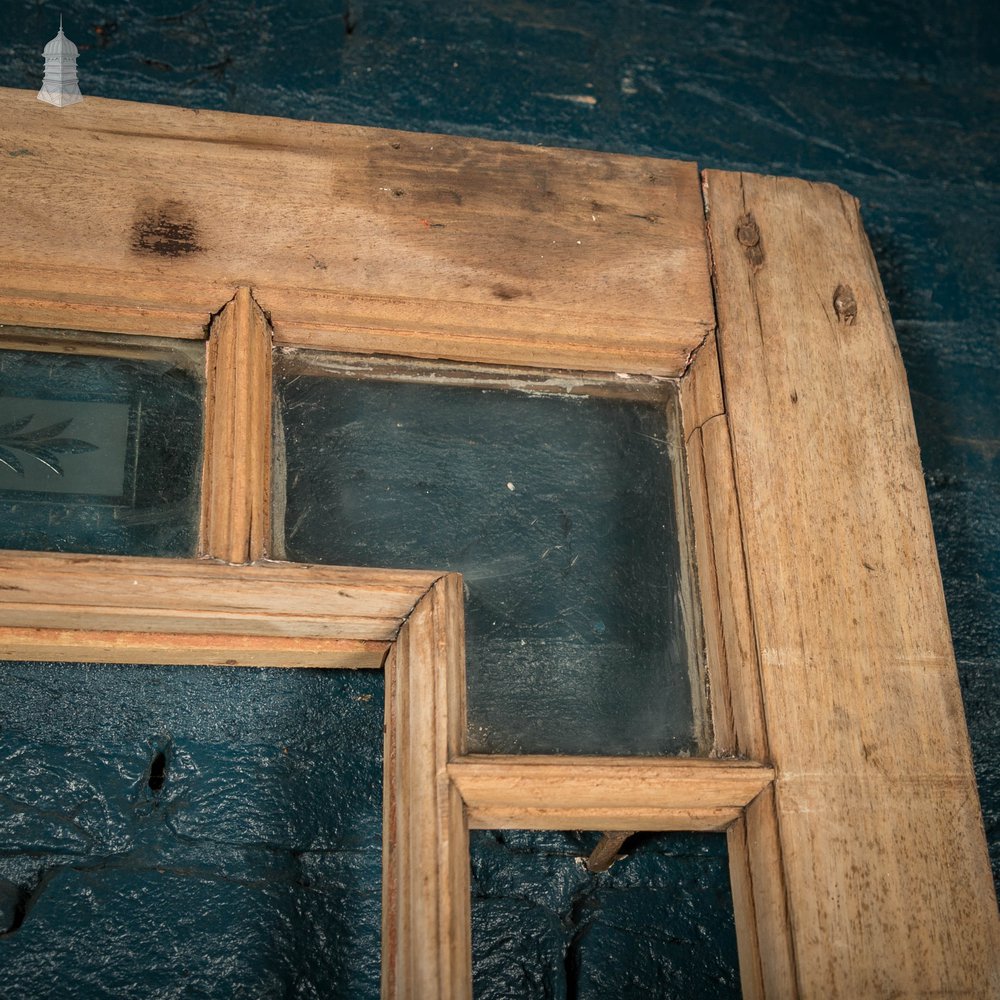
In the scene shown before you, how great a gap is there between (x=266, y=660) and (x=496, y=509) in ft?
1.05

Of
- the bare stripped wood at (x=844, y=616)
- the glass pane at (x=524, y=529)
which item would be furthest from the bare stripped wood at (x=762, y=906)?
the glass pane at (x=524, y=529)

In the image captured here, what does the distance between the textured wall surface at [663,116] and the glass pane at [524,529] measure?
0.25 meters

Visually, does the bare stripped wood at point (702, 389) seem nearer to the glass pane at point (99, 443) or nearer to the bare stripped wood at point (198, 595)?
the bare stripped wood at point (198, 595)

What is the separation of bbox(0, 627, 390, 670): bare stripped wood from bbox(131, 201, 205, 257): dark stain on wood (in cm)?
44

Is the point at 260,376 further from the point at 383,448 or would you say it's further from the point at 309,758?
the point at 309,758

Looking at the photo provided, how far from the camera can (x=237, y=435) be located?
114cm

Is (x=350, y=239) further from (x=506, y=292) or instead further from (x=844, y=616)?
(x=844, y=616)

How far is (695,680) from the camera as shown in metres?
1.16

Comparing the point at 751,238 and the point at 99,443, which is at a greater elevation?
the point at 751,238

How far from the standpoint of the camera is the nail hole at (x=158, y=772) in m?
1.22

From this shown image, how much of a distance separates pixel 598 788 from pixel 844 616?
335 mm

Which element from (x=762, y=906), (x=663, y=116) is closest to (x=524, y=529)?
(x=762, y=906)

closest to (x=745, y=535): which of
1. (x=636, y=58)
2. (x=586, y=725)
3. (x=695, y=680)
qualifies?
(x=695, y=680)

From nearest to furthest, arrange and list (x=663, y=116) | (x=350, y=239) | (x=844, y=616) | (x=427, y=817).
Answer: (x=427, y=817), (x=844, y=616), (x=350, y=239), (x=663, y=116)
